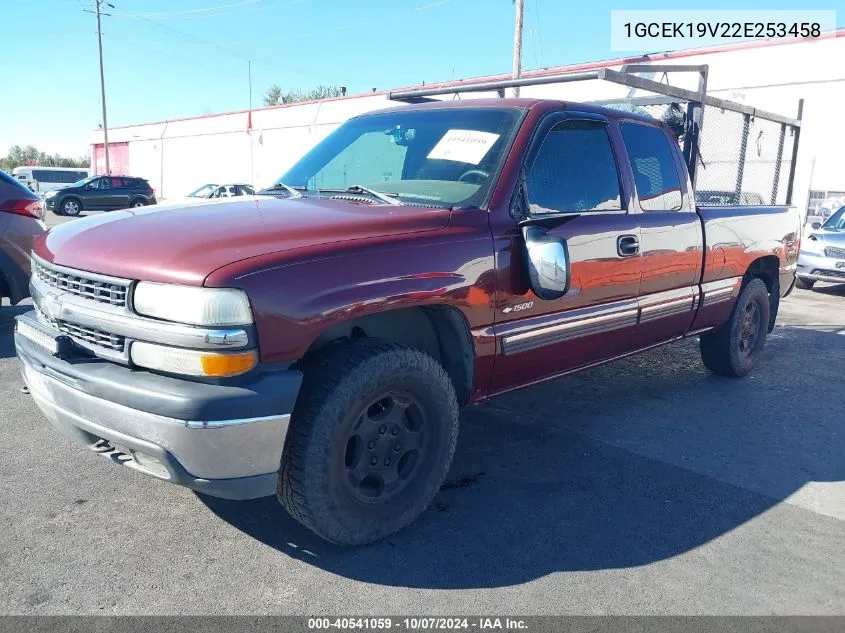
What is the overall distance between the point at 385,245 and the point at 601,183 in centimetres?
170

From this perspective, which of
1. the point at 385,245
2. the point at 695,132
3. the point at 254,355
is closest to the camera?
the point at 254,355

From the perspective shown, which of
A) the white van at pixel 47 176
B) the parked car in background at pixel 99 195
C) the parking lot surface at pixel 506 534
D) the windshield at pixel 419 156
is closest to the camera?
the parking lot surface at pixel 506 534

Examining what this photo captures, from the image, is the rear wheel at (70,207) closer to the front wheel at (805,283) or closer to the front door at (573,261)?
the front wheel at (805,283)

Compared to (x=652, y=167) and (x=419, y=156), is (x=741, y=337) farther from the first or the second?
(x=419, y=156)

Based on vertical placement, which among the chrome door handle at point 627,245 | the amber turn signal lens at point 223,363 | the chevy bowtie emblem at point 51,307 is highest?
the chrome door handle at point 627,245

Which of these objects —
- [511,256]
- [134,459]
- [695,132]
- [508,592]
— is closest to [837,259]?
Result: [695,132]

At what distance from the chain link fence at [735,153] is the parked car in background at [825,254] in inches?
158

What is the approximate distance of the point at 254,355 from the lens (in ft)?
7.68

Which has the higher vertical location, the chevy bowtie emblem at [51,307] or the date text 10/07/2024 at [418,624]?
the chevy bowtie emblem at [51,307]

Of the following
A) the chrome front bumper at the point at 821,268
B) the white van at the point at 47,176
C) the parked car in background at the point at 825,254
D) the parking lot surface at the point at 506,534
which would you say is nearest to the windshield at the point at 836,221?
the parked car in background at the point at 825,254

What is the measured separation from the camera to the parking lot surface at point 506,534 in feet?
8.24

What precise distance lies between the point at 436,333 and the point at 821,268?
30.7ft

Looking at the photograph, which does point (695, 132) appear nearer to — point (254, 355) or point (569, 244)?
point (569, 244)

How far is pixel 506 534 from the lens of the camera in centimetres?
298
